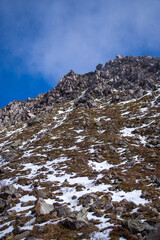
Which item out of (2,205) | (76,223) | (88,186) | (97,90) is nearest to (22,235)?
(76,223)

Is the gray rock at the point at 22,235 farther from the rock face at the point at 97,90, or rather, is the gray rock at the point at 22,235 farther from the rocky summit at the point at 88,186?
the rock face at the point at 97,90

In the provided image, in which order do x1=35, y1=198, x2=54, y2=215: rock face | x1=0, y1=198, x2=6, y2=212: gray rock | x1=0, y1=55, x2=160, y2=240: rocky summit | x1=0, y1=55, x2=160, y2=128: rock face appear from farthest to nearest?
x1=0, y1=55, x2=160, y2=128: rock face
x1=0, y1=198, x2=6, y2=212: gray rock
x1=35, y1=198, x2=54, y2=215: rock face
x1=0, y1=55, x2=160, y2=240: rocky summit

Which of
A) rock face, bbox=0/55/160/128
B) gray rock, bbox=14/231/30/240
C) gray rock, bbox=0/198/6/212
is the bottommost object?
gray rock, bbox=14/231/30/240

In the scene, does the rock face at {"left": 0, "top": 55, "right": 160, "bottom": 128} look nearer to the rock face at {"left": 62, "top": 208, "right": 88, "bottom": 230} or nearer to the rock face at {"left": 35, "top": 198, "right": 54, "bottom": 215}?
the rock face at {"left": 35, "top": 198, "right": 54, "bottom": 215}

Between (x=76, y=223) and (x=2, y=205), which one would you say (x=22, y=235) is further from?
(x=2, y=205)

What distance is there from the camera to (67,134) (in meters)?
44.4

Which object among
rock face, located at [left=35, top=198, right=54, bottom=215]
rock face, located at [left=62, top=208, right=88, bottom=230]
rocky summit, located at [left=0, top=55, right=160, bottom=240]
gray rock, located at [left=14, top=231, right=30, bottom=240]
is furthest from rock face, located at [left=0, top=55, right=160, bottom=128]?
rock face, located at [left=62, top=208, right=88, bottom=230]

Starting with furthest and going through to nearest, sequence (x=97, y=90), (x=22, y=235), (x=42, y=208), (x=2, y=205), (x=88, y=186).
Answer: (x=97, y=90) → (x=88, y=186) → (x=2, y=205) → (x=42, y=208) → (x=22, y=235)

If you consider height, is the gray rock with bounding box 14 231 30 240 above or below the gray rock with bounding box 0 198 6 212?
below

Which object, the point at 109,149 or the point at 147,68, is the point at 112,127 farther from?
the point at 147,68

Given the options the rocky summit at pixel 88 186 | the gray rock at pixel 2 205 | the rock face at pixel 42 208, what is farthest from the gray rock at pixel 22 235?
the gray rock at pixel 2 205

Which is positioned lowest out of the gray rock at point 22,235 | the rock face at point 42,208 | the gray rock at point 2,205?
the gray rock at point 22,235

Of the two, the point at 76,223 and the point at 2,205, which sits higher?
the point at 2,205

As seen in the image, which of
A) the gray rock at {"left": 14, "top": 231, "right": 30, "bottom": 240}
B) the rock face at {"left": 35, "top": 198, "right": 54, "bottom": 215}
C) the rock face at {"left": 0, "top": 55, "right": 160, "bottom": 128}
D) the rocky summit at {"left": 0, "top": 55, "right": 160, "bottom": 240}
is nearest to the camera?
the gray rock at {"left": 14, "top": 231, "right": 30, "bottom": 240}
